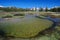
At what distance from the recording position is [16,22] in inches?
61.4

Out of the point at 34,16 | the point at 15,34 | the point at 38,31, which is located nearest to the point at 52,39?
the point at 38,31

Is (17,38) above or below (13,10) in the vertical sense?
below

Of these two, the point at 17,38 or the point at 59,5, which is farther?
the point at 59,5

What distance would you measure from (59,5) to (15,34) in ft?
2.66

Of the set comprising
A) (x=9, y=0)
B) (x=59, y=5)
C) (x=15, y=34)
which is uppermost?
(x=9, y=0)

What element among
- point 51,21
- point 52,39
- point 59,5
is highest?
point 59,5

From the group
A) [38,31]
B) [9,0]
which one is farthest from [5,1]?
[38,31]

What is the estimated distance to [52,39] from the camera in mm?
1526

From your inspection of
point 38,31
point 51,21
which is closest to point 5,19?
point 38,31

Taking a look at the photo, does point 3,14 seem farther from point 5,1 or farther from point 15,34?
point 15,34

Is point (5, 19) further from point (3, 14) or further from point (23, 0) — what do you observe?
point (23, 0)

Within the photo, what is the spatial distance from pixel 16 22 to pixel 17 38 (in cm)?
24

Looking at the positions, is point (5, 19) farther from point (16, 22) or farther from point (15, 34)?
point (15, 34)

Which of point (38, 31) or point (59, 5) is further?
point (59, 5)
